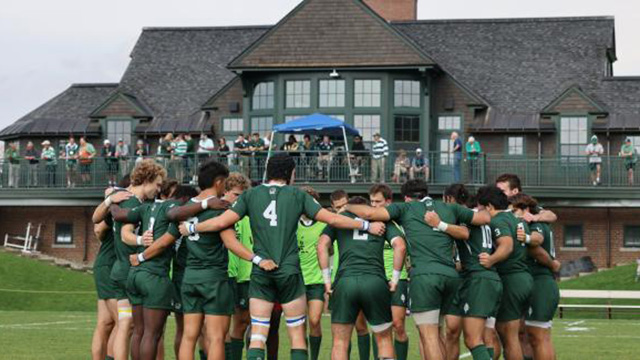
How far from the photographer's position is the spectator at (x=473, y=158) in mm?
40812

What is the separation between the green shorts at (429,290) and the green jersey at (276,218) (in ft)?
4.37

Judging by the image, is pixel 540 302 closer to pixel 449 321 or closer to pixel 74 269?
pixel 449 321

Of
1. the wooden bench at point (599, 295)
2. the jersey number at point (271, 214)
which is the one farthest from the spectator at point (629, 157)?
the jersey number at point (271, 214)

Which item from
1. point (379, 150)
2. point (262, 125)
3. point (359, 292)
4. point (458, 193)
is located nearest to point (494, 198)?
point (458, 193)

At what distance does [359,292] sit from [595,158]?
29734 mm

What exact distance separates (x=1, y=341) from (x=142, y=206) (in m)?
8.30

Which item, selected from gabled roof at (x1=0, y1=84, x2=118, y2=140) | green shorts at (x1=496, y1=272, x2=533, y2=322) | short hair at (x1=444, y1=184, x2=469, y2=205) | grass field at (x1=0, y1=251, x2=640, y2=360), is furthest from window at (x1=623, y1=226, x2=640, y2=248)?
short hair at (x1=444, y1=184, x2=469, y2=205)

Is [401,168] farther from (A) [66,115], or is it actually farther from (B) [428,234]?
(B) [428,234]

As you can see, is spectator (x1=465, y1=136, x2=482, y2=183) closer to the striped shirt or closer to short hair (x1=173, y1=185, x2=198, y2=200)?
the striped shirt

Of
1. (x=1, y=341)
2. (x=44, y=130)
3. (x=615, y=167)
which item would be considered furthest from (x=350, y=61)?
(x=1, y=341)

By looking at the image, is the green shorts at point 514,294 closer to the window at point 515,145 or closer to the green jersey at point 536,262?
the green jersey at point 536,262

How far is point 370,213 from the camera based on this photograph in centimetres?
1323

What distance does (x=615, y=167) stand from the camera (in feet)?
137

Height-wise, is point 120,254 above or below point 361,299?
above
